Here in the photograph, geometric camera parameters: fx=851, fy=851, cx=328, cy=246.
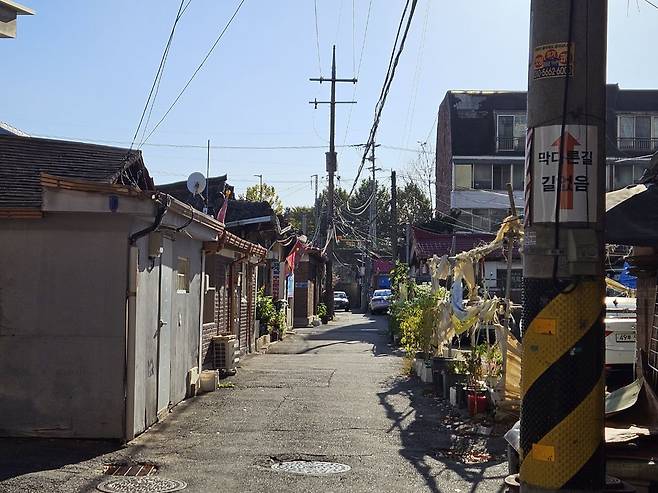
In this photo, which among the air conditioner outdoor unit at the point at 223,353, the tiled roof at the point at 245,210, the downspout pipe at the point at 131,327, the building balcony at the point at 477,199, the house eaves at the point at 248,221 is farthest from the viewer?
the building balcony at the point at 477,199

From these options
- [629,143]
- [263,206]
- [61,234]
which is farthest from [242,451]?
[629,143]

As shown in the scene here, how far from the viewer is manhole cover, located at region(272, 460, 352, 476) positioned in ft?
27.9

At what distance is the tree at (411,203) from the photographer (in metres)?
74.2

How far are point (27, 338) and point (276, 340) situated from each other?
1899 centimetres

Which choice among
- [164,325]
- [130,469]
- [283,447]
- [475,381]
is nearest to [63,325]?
[164,325]

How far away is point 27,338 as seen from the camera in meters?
9.90

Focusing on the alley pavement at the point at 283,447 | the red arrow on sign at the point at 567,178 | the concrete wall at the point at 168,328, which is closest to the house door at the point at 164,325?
the concrete wall at the point at 168,328

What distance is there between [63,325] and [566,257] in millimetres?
7387

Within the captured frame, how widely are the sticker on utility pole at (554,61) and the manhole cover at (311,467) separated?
217 inches

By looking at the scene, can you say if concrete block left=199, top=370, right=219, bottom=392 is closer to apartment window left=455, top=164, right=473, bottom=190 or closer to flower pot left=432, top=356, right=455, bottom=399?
flower pot left=432, top=356, right=455, bottom=399

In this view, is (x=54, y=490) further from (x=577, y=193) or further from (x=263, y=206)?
(x=263, y=206)

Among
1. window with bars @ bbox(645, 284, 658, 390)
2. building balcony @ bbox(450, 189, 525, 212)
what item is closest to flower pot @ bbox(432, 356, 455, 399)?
window with bars @ bbox(645, 284, 658, 390)

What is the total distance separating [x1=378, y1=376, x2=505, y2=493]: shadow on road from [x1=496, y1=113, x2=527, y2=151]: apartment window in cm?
3228

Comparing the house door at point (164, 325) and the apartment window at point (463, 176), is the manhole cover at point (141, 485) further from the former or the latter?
the apartment window at point (463, 176)
